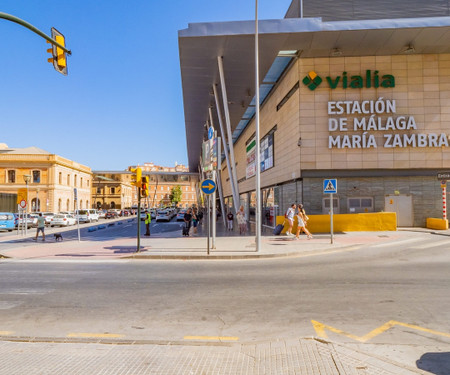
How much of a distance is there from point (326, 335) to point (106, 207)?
102167 millimetres

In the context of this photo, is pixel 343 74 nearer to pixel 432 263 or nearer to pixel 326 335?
pixel 432 263

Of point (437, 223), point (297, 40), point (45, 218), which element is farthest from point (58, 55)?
point (45, 218)

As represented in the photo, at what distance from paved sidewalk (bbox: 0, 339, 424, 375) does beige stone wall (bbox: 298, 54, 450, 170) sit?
1726 cm

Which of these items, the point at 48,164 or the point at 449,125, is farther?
the point at 48,164

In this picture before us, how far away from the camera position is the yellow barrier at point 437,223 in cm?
1931

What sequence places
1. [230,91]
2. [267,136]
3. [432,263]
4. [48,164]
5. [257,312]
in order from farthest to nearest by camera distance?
1. [48,164]
2. [267,136]
3. [230,91]
4. [432,263]
5. [257,312]

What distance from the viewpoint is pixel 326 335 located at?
4.73 metres

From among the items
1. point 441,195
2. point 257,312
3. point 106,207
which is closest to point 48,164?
point 106,207

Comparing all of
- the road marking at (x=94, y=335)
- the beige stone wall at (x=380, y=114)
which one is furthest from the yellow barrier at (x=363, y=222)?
the road marking at (x=94, y=335)

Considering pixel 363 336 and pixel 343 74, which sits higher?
pixel 343 74

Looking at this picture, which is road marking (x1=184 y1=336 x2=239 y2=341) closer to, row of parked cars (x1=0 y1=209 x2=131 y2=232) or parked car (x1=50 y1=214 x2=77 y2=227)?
row of parked cars (x1=0 y1=209 x2=131 y2=232)

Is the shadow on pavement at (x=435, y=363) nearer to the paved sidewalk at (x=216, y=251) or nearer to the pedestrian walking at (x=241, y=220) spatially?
the paved sidewalk at (x=216, y=251)

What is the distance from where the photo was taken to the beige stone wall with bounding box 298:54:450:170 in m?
20.4

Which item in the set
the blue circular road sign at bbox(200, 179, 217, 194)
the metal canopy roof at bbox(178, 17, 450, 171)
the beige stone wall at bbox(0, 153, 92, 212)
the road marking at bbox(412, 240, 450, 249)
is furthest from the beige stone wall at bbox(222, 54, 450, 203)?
the beige stone wall at bbox(0, 153, 92, 212)
